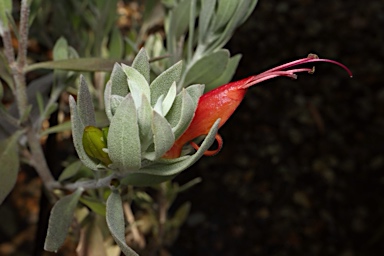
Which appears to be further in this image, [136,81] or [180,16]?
[180,16]

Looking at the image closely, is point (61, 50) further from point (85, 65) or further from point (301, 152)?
point (301, 152)

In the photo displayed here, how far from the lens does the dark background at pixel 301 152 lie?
1882 millimetres

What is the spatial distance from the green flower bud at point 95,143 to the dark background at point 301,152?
1449 mm

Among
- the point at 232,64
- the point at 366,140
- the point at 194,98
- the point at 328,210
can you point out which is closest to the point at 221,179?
the point at 328,210

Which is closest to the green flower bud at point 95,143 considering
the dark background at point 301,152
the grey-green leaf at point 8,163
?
the grey-green leaf at point 8,163

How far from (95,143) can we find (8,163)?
15 centimetres

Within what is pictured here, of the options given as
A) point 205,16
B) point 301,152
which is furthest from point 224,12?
point 301,152

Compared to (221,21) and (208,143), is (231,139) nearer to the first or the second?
(221,21)

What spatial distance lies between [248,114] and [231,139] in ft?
0.40

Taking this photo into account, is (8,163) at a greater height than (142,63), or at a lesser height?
lesser

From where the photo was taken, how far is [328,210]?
1.95m

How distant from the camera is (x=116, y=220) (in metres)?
0.37

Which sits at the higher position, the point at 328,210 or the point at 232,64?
the point at 232,64

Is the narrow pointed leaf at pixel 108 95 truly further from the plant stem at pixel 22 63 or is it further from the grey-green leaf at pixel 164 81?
the plant stem at pixel 22 63
